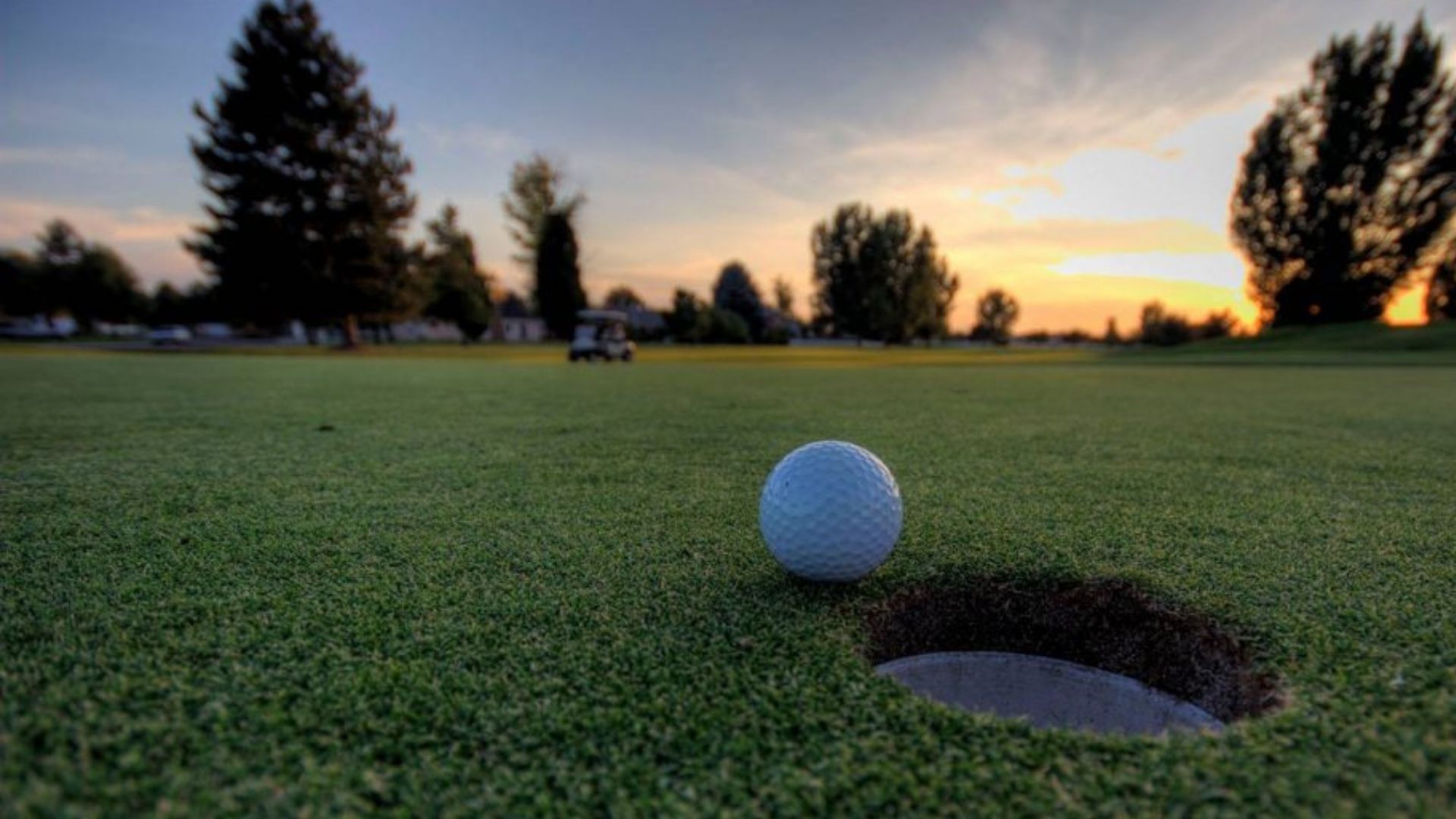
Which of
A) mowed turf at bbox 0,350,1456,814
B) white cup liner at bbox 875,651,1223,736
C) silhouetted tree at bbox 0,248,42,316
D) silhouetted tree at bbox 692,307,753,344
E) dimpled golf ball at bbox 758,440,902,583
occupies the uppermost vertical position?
silhouetted tree at bbox 0,248,42,316

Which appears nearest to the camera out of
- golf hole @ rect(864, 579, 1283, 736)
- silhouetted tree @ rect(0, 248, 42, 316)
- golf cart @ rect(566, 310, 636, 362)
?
golf hole @ rect(864, 579, 1283, 736)

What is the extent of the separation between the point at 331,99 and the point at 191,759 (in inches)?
1573

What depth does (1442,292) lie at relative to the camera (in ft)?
109

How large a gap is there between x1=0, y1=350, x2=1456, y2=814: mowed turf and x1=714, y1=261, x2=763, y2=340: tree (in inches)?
2557

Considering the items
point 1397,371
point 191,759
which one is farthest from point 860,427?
point 1397,371

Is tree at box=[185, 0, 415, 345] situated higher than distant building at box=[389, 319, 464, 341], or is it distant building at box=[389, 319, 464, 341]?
tree at box=[185, 0, 415, 345]

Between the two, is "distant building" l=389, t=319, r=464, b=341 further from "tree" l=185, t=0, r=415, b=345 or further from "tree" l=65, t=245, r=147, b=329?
"tree" l=185, t=0, r=415, b=345

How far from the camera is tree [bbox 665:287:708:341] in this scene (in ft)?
172

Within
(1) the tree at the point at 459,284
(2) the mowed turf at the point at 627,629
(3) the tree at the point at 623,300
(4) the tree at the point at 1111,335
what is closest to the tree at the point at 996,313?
(4) the tree at the point at 1111,335

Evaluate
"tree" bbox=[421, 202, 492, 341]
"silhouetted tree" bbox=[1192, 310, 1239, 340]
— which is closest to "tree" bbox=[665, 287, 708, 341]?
"tree" bbox=[421, 202, 492, 341]

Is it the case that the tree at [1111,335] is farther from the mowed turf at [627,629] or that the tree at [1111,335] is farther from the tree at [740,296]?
the mowed turf at [627,629]

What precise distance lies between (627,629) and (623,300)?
83.8 meters

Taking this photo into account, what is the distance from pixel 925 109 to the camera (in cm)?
1445

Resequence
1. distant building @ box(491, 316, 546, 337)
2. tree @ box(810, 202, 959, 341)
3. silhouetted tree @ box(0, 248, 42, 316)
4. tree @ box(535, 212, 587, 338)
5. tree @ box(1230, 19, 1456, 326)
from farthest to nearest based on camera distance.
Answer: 1. distant building @ box(491, 316, 546, 337)
2. tree @ box(810, 202, 959, 341)
3. silhouetted tree @ box(0, 248, 42, 316)
4. tree @ box(535, 212, 587, 338)
5. tree @ box(1230, 19, 1456, 326)
